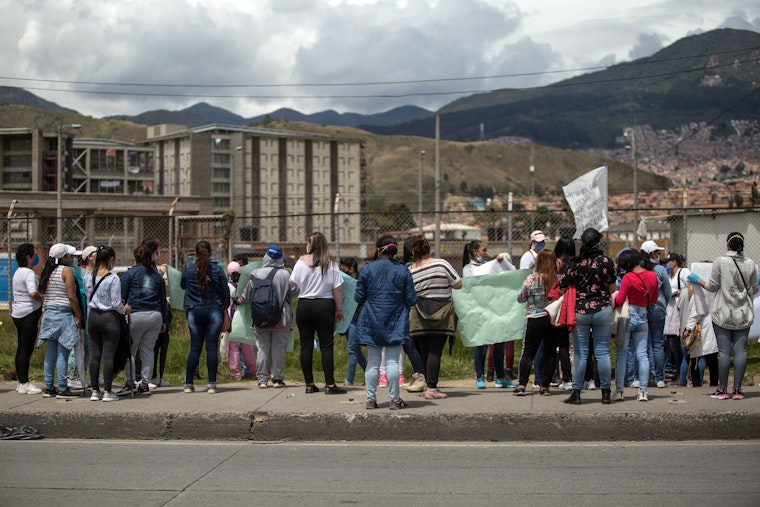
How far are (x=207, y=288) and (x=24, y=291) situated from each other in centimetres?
217

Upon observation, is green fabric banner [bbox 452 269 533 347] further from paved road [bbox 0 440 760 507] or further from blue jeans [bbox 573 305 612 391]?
paved road [bbox 0 440 760 507]

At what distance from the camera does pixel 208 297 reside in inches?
406

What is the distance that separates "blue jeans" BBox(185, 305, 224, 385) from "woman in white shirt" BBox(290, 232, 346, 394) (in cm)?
102

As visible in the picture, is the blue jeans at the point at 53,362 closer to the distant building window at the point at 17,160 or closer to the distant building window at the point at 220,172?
the distant building window at the point at 17,160

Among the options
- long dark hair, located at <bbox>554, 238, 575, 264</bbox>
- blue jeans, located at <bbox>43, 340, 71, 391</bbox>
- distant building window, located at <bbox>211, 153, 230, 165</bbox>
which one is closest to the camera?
long dark hair, located at <bbox>554, 238, 575, 264</bbox>

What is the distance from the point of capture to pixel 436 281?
9.83 meters

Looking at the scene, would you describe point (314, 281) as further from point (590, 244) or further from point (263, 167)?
point (263, 167)

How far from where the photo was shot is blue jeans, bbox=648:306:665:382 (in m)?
10.7

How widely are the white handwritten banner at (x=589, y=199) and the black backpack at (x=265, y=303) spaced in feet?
15.0

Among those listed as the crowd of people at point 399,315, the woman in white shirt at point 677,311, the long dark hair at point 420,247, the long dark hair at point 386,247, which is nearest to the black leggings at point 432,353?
the crowd of people at point 399,315

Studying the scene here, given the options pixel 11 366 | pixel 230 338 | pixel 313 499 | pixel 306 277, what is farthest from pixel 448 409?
pixel 11 366

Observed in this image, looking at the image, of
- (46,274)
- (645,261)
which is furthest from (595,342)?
(46,274)

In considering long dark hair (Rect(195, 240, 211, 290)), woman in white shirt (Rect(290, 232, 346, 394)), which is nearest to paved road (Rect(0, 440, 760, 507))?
woman in white shirt (Rect(290, 232, 346, 394))

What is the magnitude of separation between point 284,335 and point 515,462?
406 cm
